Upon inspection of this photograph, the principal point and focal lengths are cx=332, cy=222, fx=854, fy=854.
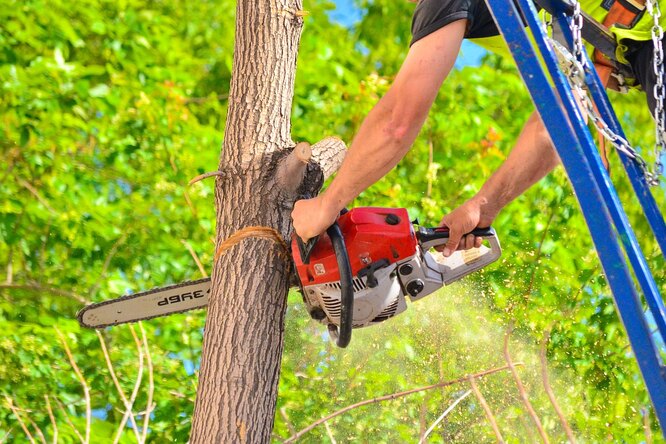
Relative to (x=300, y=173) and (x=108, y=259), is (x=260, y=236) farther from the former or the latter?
(x=108, y=259)

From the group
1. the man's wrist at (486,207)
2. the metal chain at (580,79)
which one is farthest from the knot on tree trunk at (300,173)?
the metal chain at (580,79)

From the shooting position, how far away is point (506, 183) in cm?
247

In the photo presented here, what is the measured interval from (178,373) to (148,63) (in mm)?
2151

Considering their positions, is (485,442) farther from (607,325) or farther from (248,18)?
(248,18)

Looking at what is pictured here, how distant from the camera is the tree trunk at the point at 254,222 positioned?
2.41 metres

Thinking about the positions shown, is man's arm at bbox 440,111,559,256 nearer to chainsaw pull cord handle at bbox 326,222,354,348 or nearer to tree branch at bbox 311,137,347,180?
chainsaw pull cord handle at bbox 326,222,354,348

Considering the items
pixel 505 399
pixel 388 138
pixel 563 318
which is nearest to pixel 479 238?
pixel 388 138

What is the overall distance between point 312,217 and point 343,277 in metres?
0.18

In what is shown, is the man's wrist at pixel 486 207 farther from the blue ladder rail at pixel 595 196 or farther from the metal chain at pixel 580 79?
the blue ladder rail at pixel 595 196

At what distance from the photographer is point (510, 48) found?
161 cm

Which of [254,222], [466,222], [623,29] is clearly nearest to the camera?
[623,29]

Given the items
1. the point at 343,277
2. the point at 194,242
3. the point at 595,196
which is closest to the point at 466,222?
the point at 343,277

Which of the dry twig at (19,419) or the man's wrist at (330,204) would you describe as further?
the dry twig at (19,419)

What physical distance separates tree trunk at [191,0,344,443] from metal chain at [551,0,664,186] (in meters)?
0.93
